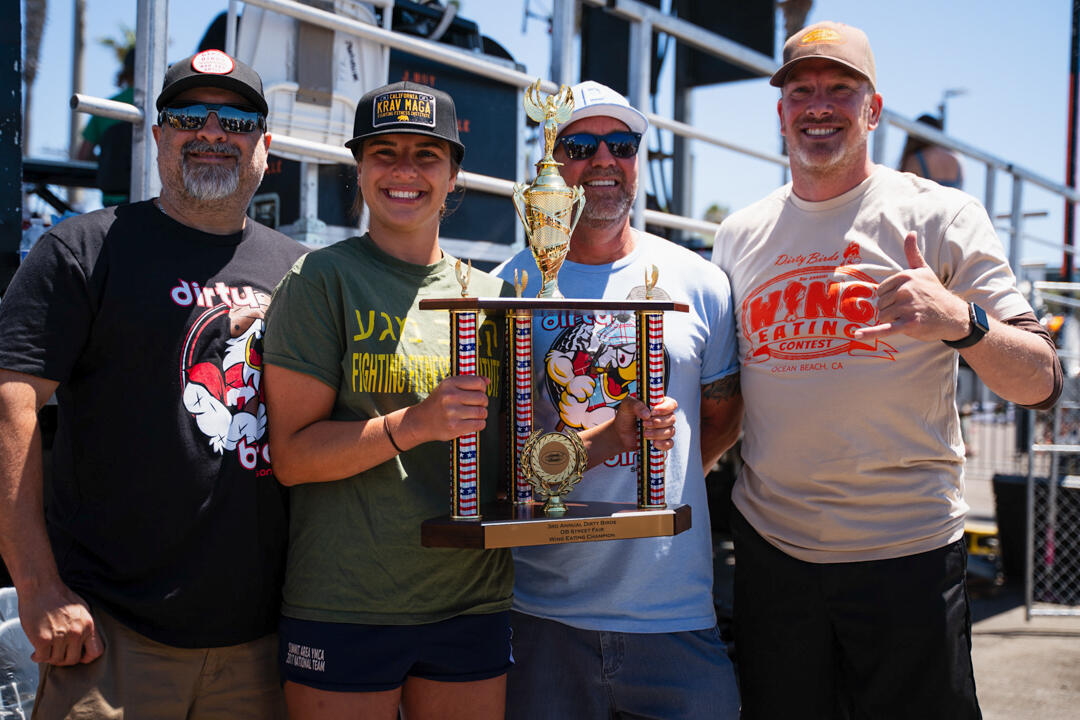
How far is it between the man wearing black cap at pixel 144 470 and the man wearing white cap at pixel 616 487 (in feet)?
2.57

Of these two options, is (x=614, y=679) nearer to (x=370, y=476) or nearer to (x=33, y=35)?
(x=370, y=476)

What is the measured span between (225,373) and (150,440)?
9.7 inches

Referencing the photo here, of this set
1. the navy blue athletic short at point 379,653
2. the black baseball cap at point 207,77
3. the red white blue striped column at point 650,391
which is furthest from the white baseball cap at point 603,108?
the navy blue athletic short at point 379,653

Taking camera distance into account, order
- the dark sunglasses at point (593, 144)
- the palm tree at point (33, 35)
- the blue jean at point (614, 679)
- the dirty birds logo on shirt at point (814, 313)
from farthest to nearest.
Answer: the palm tree at point (33, 35)
the dark sunglasses at point (593, 144)
the dirty birds logo on shirt at point (814, 313)
the blue jean at point (614, 679)

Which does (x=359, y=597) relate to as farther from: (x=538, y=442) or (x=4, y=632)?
(x=4, y=632)

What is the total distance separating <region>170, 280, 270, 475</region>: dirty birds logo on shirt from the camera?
229 cm

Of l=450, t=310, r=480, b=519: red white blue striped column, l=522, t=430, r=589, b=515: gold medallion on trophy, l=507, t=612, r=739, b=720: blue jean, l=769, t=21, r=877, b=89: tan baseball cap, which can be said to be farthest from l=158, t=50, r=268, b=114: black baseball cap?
l=507, t=612, r=739, b=720: blue jean

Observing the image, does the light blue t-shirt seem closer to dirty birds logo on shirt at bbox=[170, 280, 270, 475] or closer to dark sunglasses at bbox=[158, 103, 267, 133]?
dirty birds logo on shirt at bbox=[170, 280, 270, 475]

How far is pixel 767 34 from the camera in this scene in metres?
8.22

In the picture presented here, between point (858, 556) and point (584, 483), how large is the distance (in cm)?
86

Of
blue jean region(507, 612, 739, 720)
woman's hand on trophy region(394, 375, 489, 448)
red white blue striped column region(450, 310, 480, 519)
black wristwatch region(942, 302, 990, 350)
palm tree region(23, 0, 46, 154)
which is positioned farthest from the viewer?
palm tree region(23, 0, 46, 154)

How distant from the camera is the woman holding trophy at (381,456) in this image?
2.15 metres

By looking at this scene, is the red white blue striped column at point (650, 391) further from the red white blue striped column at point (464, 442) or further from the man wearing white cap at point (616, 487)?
the red white blue striped column at point (464, 442)

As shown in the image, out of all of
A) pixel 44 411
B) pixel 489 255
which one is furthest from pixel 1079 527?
pixel 44 411
